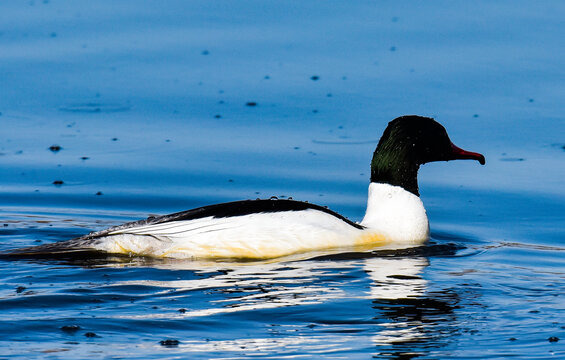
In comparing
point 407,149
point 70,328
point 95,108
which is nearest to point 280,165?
point 407,149

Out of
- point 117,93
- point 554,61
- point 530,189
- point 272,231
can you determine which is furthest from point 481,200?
point 117,93

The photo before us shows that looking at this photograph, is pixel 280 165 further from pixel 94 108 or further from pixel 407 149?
pixel 94 108

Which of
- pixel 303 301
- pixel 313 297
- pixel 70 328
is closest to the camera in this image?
pixel 70 328

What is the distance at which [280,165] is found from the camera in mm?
14008

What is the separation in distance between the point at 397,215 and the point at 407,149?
0.72 meters

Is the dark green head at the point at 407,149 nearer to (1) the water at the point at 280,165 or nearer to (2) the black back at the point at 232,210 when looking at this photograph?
(1) the water at the point at 280,165

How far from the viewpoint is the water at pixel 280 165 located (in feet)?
27.8

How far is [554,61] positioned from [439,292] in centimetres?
792

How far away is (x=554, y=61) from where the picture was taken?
16719 mm

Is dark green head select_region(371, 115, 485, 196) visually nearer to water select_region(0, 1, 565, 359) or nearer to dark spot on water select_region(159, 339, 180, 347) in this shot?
water select_region(0, 1, 565, 359)

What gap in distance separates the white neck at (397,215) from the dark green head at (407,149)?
0.13 meters

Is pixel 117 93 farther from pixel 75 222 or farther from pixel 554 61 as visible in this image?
pixel 554 61

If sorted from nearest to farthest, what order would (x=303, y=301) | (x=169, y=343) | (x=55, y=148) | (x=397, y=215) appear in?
(x=169, y=343) < (x=303, y=301) < (x=397, y=215) < (x=55, y=148)

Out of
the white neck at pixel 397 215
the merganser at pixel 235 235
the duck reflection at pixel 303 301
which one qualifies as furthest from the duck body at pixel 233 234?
the white neck at pixel 397 215
